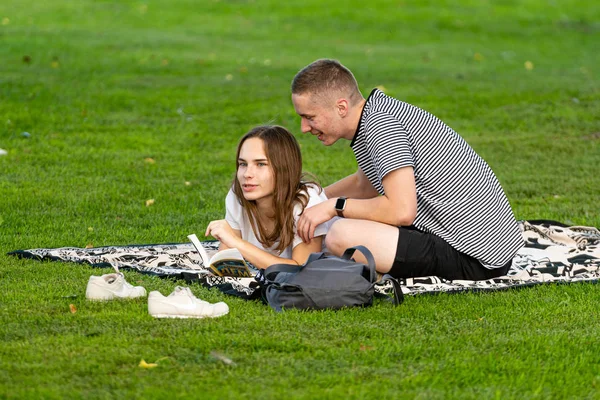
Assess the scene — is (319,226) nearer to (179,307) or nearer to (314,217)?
(314,217)

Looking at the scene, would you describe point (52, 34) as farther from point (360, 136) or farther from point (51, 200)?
point (360, 136)

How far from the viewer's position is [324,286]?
4773 mm

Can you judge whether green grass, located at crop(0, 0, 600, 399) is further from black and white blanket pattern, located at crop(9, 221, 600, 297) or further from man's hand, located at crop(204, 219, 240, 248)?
man's hand, located at crop(204, 219, 240, 248)

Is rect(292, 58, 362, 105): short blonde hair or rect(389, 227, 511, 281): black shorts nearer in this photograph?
rect(292, 58, 362, 105): short blonde hair

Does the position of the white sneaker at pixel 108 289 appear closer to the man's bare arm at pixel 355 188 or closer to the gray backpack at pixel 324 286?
the gray backpack at pixel 324 286

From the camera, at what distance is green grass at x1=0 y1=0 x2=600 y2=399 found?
12.8 feet

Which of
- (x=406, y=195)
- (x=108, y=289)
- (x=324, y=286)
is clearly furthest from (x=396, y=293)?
(x=108, y=289)

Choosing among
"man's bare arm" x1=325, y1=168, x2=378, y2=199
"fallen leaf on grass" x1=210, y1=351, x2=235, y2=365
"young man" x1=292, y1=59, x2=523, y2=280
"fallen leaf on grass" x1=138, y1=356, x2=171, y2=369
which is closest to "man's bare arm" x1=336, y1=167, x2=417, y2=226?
"young man" x1=292, y1=59, x2=523, y2=280

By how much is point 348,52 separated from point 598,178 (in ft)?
30.4

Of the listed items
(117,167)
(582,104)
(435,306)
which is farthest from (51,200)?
(582,104)

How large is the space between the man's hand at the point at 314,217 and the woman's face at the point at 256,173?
0.84ft

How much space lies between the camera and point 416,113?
5.36 meters

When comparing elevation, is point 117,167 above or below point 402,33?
below

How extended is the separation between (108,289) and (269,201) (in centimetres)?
112
